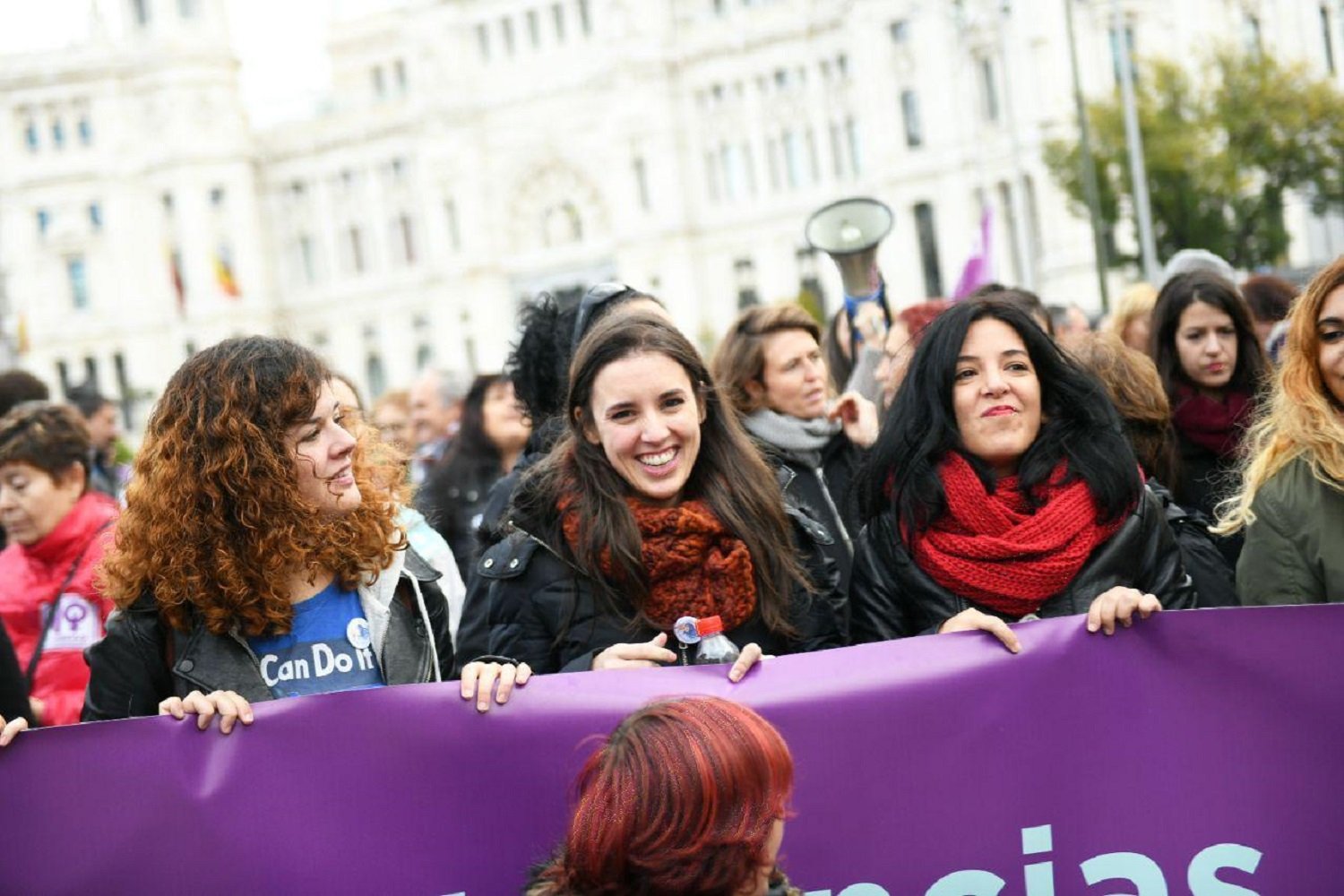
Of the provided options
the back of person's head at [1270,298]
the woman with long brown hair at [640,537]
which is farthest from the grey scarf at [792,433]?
the back of person's head at [1270,298]

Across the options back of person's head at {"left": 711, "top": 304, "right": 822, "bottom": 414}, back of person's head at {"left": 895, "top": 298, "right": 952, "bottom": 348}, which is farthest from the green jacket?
back of person's head at {"left": 895, "top": 298, "right": 952, "bottom": 348}

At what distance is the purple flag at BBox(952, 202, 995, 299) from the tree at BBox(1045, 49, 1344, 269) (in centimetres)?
1111

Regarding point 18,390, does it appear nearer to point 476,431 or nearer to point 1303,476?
point 476,431

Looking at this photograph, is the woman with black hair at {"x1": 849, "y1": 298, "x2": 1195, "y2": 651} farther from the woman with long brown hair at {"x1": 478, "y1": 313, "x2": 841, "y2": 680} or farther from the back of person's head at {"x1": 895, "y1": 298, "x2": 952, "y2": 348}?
the back of person's head at {"x1": 895, "y1": 298, "x2": 952, "y2": 348}

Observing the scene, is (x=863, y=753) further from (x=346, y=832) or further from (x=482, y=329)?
(x=482, y=329)

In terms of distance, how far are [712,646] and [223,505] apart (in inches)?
37.1

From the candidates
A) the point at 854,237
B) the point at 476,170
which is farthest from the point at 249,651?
the point at 476,170

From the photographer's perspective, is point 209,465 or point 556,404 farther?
point 556,404

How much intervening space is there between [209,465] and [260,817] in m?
0.64

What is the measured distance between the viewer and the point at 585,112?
53031mm

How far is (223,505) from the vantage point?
3.03 metres

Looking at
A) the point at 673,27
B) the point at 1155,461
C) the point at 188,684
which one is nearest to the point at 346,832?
the point at 188,684

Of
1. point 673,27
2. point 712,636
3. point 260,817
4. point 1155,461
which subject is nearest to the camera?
point 260,817

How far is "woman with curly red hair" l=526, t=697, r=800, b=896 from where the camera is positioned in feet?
6.13
